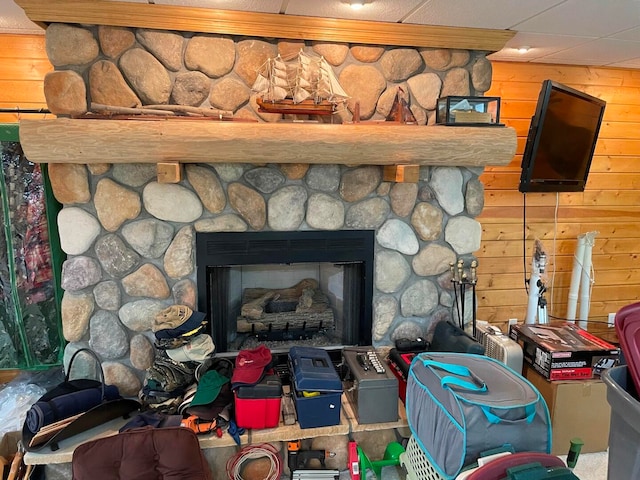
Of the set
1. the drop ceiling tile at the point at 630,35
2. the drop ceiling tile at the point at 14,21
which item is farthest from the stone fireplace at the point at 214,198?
the drop ceiling tile at the point at 630,35

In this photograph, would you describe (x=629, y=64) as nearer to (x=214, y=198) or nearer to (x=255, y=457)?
(x=214, y=198)

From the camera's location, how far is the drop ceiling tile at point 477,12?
6.11 ft

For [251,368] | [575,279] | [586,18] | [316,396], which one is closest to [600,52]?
[586,18]

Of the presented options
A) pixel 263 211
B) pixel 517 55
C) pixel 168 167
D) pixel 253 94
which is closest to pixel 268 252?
pixel 263 211

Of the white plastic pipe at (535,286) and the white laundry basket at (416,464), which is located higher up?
the white plastic pipe at (535,286)

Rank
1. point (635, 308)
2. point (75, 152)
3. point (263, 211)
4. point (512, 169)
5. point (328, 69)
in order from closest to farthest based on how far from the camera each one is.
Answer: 1. point (635, 308)
2. point (75, 152)
3. point (328, 69)
4. point (263, 211)
5. point (512, 169)

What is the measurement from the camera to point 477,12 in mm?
1969

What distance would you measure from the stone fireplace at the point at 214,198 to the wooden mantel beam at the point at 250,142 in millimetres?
39

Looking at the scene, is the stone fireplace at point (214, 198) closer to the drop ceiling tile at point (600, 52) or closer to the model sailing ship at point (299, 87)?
the model sailing ship at point (299, 87)

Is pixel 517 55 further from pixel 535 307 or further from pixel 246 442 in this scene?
pixel 246 442

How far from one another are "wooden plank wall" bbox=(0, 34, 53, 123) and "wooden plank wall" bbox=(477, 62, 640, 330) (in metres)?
2.74

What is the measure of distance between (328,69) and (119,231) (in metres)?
1.21

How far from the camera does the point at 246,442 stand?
1.89 m

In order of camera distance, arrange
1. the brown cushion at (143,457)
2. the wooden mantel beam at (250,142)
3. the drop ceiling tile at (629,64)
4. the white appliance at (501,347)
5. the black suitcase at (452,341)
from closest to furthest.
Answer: the brown cushion at (143,457), the wooden mantel beam at (250,142), the black suitcase at (452,341), the white appliance at (501,347), the drop ceiling tile at (629,64)
